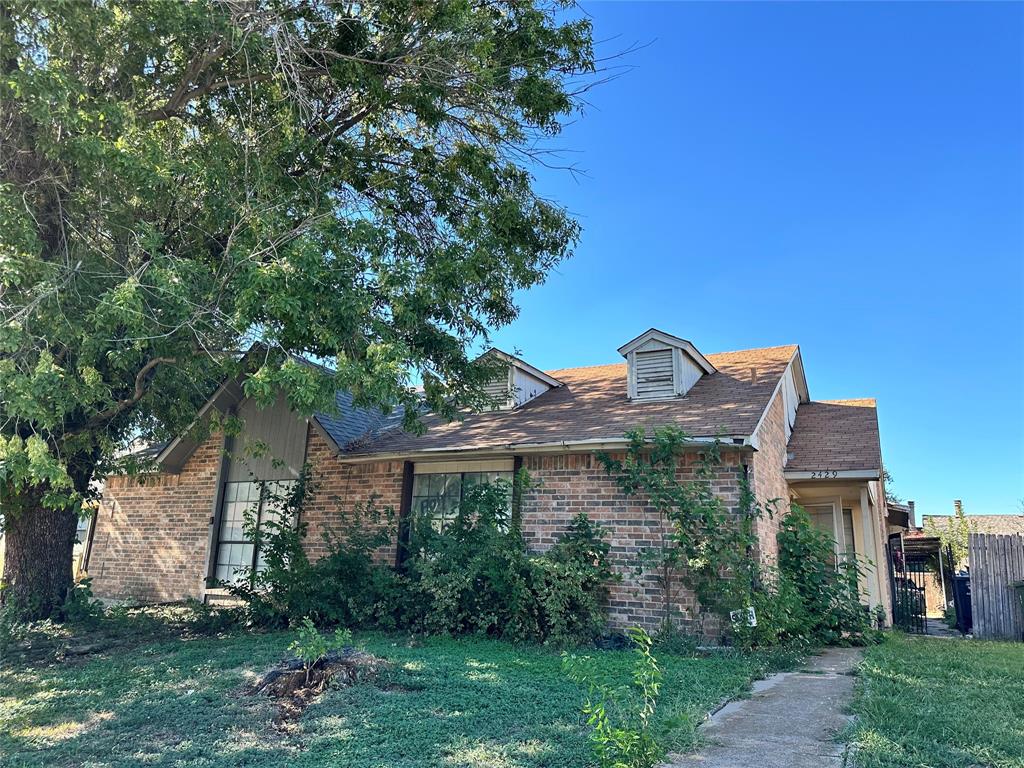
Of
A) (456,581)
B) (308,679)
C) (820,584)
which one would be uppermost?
(820,584)

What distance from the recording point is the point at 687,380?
11156 mm

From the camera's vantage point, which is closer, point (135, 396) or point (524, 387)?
point (135, 396)

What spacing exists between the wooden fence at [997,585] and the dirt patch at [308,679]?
38.5ft

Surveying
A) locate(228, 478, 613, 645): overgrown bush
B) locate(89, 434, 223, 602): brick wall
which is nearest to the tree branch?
locate(228, 478, 613, 645): overgrown bush

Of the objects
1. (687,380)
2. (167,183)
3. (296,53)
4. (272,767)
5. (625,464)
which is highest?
(296,53)

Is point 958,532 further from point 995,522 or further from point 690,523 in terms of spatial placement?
point 690,523

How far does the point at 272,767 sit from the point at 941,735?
175 inches

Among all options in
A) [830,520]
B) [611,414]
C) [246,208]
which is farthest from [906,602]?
[246,208]

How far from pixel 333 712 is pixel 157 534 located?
36.3 ft

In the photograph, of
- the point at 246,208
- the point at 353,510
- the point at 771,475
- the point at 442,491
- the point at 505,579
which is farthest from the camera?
the point at 353,510

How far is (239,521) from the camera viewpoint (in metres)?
13.2

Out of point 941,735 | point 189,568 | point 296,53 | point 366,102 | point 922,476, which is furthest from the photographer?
point 922,476

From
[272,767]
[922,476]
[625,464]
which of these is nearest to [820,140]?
[625,464]

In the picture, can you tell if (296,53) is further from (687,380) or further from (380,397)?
(687,380)
